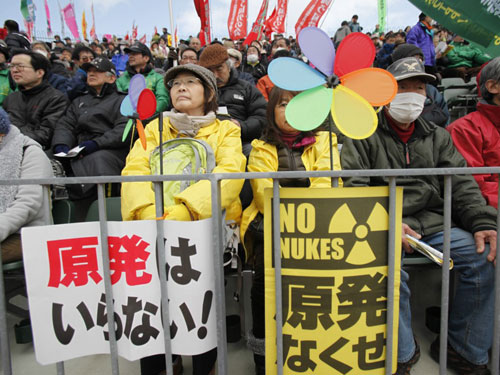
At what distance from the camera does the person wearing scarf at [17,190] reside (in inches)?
83.1

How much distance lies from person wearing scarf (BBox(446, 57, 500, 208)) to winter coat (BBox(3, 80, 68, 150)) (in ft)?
12.8

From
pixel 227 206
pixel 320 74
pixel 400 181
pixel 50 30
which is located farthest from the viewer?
pixel 50 30

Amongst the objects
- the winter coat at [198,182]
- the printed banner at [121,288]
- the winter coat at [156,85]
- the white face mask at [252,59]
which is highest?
the white face mask at [252,59]

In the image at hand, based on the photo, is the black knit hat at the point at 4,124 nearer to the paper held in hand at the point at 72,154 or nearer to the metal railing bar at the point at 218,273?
the paper held in hand at the point at 72,154

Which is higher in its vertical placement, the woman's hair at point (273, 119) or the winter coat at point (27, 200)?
the woman's hair at point (273, 119)

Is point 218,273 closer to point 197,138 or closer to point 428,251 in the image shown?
point 428,251

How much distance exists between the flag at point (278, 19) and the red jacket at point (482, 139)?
12835mm

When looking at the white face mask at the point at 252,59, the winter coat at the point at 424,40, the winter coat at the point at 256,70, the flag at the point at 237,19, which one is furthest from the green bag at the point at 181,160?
the flag at the point at 237,19

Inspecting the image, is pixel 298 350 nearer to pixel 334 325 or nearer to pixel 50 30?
pixel 334 325

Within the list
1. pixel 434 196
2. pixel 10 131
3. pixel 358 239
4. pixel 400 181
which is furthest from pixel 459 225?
pixel 10 131

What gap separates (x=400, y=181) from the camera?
2.11 metres

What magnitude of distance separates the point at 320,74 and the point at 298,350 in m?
1.22

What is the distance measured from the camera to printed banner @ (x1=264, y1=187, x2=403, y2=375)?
131 centimetres

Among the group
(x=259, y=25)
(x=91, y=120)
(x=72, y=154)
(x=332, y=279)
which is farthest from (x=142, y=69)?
(x=259, y=25)
